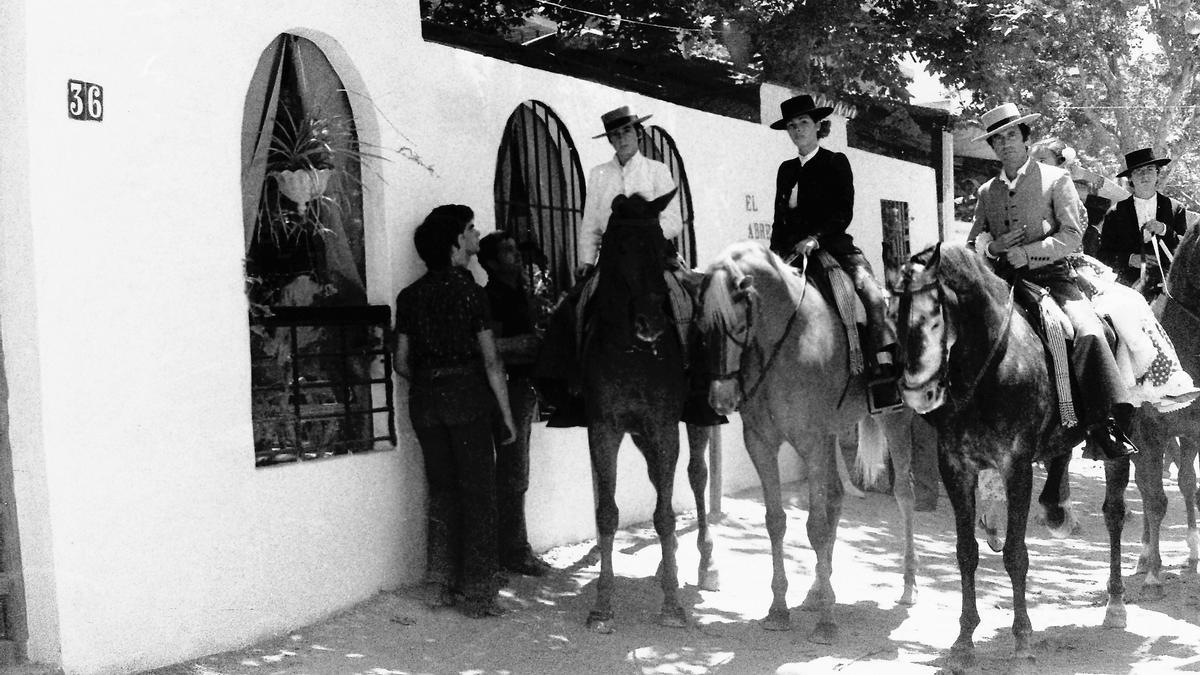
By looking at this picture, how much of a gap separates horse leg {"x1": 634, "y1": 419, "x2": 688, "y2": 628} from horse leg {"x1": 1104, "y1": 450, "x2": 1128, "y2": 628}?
249 cm

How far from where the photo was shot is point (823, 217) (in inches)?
310

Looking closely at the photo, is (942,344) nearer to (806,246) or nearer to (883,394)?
(883,394)

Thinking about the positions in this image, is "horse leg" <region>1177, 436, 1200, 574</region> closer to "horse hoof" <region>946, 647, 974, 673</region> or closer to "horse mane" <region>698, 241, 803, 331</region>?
"horse hoof" <region>946, 647, 974, 673</region>

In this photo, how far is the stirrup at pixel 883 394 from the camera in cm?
744

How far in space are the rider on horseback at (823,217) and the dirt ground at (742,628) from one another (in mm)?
1465

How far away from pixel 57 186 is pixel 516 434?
11.6ft

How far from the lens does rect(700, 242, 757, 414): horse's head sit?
22.5ft

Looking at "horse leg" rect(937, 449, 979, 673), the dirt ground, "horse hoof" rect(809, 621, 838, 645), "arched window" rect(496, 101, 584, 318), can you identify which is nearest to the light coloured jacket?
"horse leg" rect(937, 449, 979, 673)

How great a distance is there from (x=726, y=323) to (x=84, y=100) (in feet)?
11.1

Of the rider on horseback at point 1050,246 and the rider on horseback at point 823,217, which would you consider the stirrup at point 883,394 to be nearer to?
the rider on horseback at point 823,217

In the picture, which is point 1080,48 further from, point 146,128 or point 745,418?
point 146,128

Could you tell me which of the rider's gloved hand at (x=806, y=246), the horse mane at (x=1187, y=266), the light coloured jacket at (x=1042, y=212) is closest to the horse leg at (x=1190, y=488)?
the horse mane at (x=1187, y=266)

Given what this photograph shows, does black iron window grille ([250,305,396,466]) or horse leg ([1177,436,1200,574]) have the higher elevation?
black iron window grille ([250,305,396,466])

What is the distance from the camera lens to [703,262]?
11.3 metres
